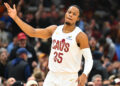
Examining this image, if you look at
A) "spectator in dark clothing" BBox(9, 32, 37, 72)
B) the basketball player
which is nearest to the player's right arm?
the basketball player

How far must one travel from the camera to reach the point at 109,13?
16.2 metres

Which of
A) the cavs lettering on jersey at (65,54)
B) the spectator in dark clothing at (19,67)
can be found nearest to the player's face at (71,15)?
the cavs lettering on jersey at (65,54)

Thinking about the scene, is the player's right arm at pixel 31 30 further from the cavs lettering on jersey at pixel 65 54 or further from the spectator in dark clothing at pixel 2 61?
the spectator in dark clothing at pixel 2 61

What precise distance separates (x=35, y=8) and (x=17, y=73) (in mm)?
6074

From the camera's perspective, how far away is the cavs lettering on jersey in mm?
6457

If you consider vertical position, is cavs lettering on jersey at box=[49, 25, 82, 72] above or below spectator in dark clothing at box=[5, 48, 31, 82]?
above

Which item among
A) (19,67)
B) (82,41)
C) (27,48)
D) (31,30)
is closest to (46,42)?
(27,48)

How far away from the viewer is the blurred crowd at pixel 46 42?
8906mm

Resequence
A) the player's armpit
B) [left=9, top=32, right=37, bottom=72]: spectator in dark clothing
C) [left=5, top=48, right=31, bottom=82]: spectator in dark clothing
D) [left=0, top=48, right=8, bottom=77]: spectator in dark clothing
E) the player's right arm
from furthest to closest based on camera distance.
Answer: [left=9, top=32, right=37, bottom=72]: spectator in dark clothing → [left=0, top=48, right=8, bottom=77]: spectator in dark clothing → [left=5, top=48, right=31, bottom=82]: spectator in dark clothing → the player's armpit → the player's right arm

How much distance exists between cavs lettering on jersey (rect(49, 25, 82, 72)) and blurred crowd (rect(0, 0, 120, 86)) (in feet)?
3.41

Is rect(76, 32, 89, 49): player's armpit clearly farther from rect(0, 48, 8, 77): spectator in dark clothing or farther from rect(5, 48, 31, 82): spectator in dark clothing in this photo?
rect(0, 48, 8, 77): spectator in dark clothing

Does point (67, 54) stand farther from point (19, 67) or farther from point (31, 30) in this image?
point (19, 67)

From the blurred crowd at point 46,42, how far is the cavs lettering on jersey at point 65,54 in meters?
1.04

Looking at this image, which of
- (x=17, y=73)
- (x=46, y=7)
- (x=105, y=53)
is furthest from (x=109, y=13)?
(x=17, y=73)
